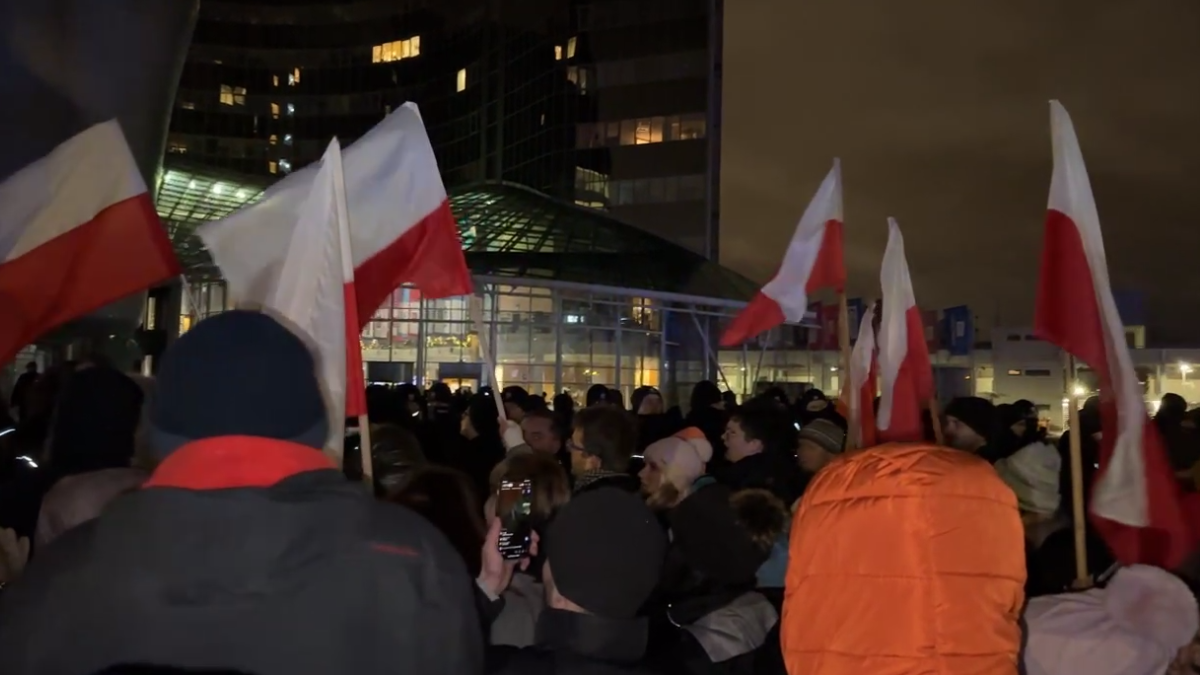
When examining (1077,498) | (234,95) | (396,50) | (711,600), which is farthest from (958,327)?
(234,95)

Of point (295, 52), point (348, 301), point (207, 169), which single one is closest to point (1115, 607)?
point (348, 301)

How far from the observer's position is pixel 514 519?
3156mm

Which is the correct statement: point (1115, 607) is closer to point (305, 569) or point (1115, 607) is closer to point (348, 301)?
point (305, 569)

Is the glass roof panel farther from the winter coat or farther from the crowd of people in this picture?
the winter coat

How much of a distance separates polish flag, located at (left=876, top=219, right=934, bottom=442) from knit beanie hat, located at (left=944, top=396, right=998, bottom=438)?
200mm

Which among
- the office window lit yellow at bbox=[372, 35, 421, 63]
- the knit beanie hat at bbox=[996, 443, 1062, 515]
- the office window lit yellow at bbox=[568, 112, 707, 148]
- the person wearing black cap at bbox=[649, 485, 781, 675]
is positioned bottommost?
the person wearing black cap at bbox=[649, 485, 781, 675]

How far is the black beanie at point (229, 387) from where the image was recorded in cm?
195

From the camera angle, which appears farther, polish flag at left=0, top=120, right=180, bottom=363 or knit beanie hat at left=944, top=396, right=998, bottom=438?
knit beanie hat at left=944, top=396, right=998, bottom=438

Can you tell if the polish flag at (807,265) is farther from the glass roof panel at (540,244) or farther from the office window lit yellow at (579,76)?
the office window lit yellow at (579,76)

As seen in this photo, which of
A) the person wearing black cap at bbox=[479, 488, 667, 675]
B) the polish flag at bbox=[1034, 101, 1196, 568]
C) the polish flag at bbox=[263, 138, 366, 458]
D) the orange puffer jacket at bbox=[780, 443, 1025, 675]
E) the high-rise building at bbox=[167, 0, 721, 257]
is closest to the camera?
the orange puffer jacket at bbox=[780, 443, 1025, 675]

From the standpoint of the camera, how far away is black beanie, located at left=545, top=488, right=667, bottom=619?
2.55 meters

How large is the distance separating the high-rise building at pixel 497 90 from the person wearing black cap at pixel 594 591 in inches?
1717

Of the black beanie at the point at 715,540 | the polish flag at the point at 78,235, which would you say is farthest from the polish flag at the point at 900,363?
the polish flag at the point at 78,235

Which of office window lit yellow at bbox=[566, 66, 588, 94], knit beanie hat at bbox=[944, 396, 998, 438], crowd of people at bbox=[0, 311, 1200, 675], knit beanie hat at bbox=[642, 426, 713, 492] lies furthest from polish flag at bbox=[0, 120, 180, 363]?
office window lit yellow at bbox=[566, 66, 588, 94]
